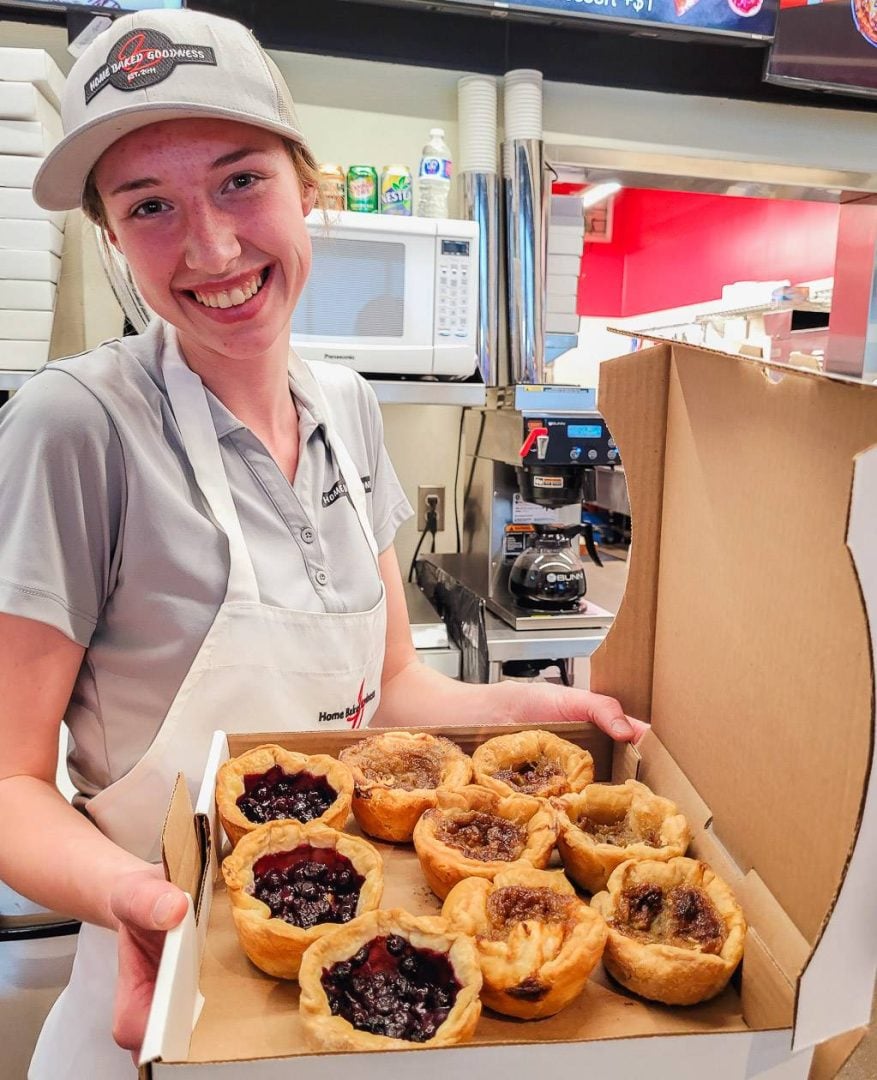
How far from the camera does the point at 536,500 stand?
2.70 m

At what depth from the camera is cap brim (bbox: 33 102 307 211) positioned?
99 cm

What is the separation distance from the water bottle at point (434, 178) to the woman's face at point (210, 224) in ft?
5.95

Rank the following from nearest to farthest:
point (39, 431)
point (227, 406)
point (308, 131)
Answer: point (39, 431), point (227, 406), point (308, 131)

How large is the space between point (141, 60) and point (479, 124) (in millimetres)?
2329

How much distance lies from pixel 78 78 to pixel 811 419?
996mm

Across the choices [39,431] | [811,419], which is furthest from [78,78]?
[811,419]

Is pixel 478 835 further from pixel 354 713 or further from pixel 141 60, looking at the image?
pixel 141 60

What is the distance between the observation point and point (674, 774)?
40.4 inches

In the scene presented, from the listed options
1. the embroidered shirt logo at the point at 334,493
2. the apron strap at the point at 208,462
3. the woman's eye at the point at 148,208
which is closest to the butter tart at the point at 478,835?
the apron strap at the point at 208,462

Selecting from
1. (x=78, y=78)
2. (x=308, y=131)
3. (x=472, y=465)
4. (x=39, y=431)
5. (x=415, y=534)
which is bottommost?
(x=415, y=534)

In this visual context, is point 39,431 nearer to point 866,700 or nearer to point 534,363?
point 866,700

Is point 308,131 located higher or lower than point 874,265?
higher

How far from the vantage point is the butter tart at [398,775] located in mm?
1008

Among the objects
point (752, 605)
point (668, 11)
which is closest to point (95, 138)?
point (752, 605)
